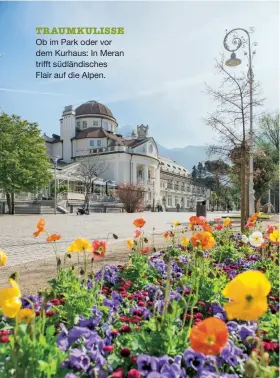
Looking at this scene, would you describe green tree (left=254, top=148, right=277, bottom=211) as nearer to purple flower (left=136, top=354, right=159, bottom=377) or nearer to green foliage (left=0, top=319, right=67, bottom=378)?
purple flower (left=136, top=354, right=159, bottom=377)

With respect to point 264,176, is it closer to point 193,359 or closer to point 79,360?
point 193,359

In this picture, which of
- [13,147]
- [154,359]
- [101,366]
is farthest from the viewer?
[13,147]

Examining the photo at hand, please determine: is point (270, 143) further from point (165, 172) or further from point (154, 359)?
point (165, 172)

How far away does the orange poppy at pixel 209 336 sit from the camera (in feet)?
3.94

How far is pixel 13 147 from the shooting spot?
30.5 metres

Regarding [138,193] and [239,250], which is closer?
[239,250]

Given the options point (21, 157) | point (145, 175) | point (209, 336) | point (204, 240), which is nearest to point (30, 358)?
point (209, 336)

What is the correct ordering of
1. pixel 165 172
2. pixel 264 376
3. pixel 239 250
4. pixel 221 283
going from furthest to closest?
pixel 165 172
pixel 239 250
pixel 221 283
pixel 264 376

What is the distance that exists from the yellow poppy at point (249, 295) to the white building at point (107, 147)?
2491 inches

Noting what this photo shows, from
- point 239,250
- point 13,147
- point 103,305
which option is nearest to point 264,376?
point 103,305

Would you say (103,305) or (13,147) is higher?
(13,147)

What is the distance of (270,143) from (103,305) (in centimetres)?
3435

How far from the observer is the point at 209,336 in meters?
1.22

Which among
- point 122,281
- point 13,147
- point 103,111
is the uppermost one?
point 103,111
